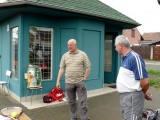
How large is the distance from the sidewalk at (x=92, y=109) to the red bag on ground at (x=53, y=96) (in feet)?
1.37

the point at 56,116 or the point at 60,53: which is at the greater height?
the point at 60,53

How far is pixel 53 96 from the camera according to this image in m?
7.79

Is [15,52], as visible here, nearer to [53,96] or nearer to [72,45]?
[53,96]

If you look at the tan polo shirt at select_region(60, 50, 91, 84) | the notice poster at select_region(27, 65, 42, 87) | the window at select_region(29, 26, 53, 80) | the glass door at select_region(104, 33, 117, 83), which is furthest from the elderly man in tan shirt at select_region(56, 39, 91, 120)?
the glass door at select_region(104, 33, 117, 83)

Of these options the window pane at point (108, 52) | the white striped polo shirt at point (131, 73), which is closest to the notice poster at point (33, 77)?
the white striped polo shirt at point (131, 73)

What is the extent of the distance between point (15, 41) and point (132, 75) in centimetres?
594

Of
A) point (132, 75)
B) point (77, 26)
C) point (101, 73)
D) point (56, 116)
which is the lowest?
point (56, 116)

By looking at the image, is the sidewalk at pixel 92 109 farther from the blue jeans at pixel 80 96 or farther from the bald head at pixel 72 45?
the bald head at pixel 72 45

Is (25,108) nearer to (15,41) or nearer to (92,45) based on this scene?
(15,41)

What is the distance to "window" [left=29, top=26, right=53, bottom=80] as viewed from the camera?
26.5ft

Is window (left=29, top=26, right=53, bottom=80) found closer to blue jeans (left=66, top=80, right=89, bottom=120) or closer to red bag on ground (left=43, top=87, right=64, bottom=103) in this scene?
red bag on ground (left=43, top=87, right=64, bottom=103)

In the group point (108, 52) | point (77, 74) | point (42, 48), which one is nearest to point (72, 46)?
point (77, 74)

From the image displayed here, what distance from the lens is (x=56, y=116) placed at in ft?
20.7

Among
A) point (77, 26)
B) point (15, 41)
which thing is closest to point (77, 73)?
point (77, 26)
